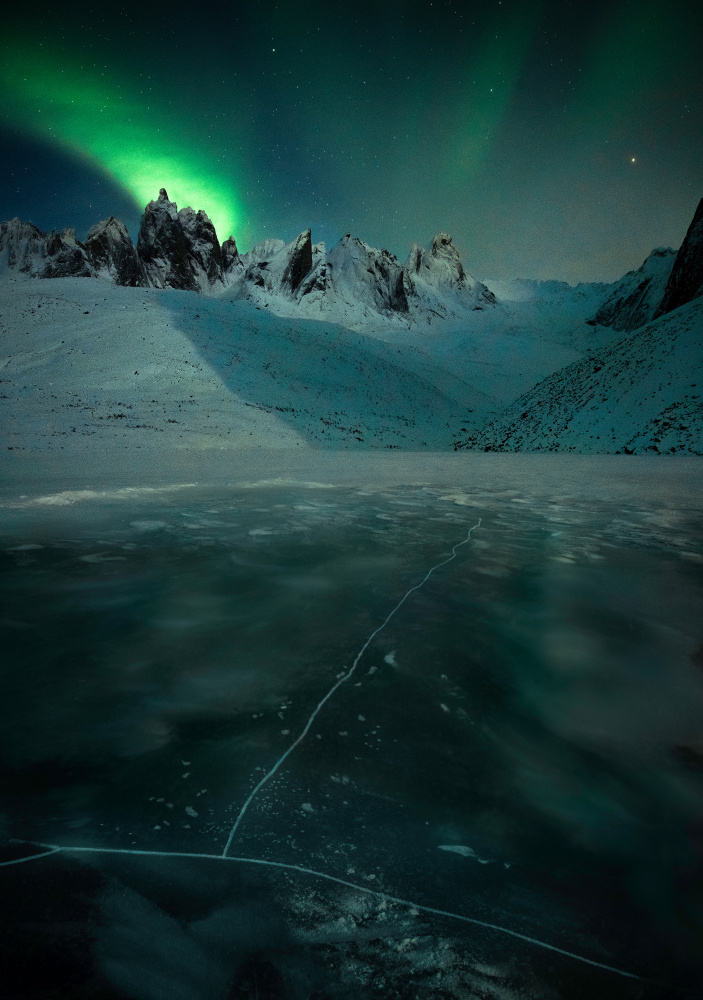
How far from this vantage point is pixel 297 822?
1404mm

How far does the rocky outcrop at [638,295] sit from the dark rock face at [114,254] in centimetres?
8709

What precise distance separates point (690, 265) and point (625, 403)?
28935mm

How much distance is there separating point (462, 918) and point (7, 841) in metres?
1.17

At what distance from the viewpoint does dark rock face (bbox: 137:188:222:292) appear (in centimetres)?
10262

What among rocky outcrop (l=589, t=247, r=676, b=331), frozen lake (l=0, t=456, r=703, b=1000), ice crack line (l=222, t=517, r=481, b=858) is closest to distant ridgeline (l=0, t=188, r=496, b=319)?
rocky outcrop (l=589, t=247, r=676, b=331)

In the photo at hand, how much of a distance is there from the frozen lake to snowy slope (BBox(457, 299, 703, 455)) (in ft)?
64.0

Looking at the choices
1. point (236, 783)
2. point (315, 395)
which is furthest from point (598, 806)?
point (315, 395)

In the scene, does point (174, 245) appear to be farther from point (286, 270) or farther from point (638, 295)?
point (638, 295)

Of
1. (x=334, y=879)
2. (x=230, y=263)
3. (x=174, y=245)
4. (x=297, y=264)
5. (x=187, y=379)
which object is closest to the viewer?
(x=334, y=879)

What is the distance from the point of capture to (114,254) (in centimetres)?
10025

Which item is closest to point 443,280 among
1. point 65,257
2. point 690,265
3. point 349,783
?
point 690,265

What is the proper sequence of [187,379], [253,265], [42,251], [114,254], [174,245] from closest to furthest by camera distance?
[187,379]
[253,265]
[114,254]
[42,251]
[174,245]

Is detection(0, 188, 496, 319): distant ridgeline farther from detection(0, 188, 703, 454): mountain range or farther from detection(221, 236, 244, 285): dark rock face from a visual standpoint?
detection(0, 188, 703, 454): mountain range

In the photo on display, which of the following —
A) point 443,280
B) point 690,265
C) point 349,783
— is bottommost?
point 349,783
